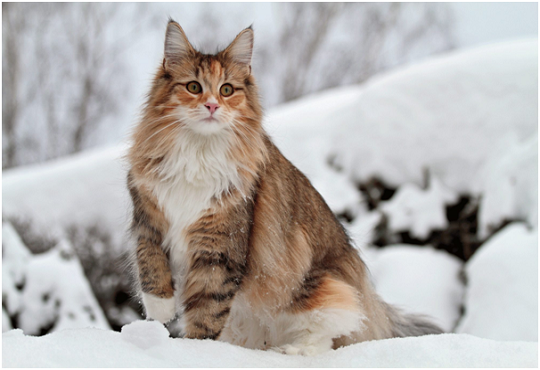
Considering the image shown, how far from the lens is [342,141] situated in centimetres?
620

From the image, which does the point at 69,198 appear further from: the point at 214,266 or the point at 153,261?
the point at 214,266

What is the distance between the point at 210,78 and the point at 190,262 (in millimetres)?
850

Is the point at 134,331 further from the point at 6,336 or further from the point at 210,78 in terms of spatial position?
the point at 210,78

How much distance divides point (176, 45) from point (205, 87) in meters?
0.28

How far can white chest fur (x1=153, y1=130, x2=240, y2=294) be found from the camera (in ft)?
7.02

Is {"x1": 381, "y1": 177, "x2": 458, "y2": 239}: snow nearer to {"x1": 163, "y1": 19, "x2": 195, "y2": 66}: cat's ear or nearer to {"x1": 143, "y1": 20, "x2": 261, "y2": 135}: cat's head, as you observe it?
{"x1": 143, "y1": 20, "x2": 261, "y2": 135}: cat's head

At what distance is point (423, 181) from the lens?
577 cm

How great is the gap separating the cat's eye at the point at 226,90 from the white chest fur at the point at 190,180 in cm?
19

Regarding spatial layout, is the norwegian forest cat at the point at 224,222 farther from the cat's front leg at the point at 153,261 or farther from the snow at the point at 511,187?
the snow at the point at 511,187

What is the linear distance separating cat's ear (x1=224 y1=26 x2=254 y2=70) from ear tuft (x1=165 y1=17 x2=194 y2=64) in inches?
7.5

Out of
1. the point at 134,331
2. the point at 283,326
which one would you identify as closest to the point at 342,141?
the point at 283,326

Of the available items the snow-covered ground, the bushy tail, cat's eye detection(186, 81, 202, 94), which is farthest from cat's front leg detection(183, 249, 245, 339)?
the snow-covered ground

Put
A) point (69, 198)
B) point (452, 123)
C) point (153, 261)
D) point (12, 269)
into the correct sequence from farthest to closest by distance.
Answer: point (69, 198) → point (452, 123) → point (12, 269) → point (153, 261)

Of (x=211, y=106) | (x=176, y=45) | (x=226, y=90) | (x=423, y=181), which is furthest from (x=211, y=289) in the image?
(x=423, y=181)
